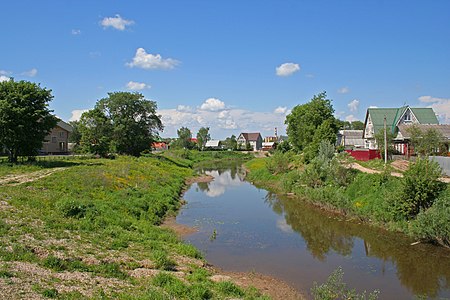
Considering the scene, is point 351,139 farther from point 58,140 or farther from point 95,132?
point 58,140

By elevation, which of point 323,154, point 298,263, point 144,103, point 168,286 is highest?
point 144,103

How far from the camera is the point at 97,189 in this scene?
1112 inches

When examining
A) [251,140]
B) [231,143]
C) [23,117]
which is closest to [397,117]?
[23,117]

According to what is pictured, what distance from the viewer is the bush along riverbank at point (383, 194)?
66.9ft

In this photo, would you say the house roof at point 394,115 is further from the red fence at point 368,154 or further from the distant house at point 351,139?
the distant house at point 351,139

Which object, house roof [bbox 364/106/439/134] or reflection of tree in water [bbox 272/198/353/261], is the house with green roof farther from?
reflection of tree in water [bbox 272/198/353/261]

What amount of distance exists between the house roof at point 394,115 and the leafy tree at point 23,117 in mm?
43709

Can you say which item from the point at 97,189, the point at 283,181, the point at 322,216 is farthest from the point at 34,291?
the point at 283,181

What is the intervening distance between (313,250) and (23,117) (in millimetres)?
30769

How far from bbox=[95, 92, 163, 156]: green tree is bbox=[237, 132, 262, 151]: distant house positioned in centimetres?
7892

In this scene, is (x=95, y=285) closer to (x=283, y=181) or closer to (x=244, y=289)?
(x=244, y=289)

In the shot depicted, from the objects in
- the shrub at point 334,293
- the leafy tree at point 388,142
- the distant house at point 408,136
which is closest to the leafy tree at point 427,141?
the distant house at point 408,136

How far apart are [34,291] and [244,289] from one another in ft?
24.4

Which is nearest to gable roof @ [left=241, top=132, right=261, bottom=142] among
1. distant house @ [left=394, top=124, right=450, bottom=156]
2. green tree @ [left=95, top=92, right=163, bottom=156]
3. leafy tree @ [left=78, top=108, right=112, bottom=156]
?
green tree @ [left=95, top=92, right=163, bottom=156]
